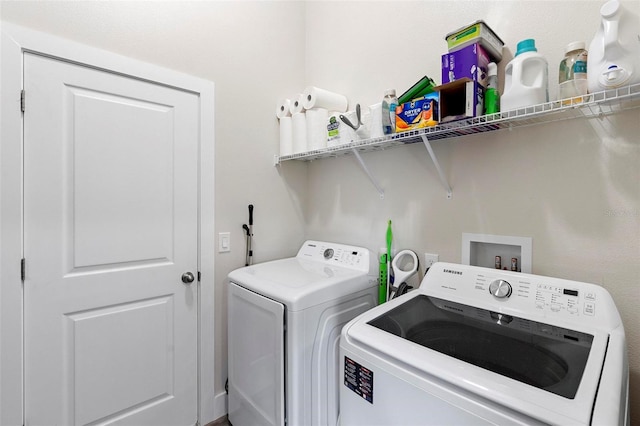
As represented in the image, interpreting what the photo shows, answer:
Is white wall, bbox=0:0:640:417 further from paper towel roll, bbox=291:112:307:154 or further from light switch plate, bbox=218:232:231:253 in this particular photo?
paper towel roll, bbox=291:112:307:154

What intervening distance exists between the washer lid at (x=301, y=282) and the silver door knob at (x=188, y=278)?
25 centimetres

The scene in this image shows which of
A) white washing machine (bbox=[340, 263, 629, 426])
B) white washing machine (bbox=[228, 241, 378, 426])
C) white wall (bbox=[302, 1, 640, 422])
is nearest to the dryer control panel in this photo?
white washing machine (bbox=[228, 241, 378, 426])

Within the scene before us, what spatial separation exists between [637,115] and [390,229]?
1.14 m

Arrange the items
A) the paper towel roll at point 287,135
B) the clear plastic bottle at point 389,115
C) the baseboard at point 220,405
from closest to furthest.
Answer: the clear plastic bottle at point 389,115 < the baseboard at point 220,405 < the paper towel roll at point 287,135

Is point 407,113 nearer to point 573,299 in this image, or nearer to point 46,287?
point 573,299

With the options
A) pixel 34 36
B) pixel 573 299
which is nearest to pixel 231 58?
pixel 34 36

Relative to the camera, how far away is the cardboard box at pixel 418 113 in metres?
1.36

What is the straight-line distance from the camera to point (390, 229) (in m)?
1.86

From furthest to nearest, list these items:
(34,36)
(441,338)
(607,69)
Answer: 1. (34,36)
2. (441,338)
3. (607,69)

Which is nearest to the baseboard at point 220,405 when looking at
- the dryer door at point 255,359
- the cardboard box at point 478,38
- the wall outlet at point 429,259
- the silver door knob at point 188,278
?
the dryer door at point 255,359

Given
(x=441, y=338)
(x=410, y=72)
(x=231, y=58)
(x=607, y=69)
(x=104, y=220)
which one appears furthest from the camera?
(x=231, y=58)

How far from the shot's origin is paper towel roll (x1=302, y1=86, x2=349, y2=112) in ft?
6.54

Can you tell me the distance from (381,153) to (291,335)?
1.21 meters

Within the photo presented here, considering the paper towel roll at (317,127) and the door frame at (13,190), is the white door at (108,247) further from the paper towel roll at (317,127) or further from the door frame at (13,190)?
the paper towel roll at (317,127)
